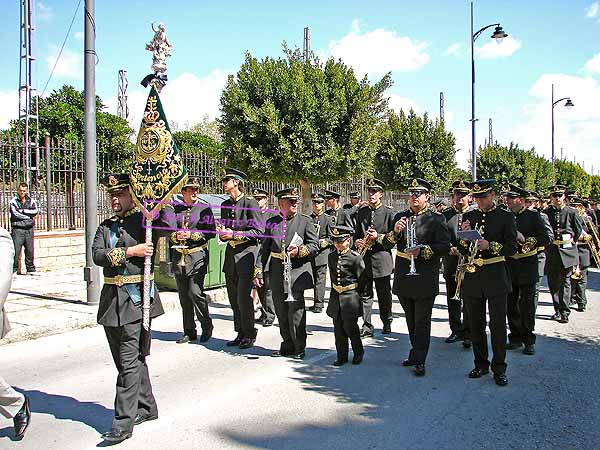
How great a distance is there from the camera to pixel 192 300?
24.9 ft

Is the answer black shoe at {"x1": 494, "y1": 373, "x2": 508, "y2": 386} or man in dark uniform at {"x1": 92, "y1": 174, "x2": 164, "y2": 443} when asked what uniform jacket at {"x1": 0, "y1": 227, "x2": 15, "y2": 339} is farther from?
black shoe at {"x1": 494, "y1": 373, "x2": 508, "y2": 386}

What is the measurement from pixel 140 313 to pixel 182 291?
295 cm

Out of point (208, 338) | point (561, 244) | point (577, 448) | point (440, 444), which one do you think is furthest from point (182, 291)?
point (561, 244)

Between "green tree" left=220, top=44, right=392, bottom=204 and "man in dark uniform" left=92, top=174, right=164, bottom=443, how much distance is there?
30.6 feet

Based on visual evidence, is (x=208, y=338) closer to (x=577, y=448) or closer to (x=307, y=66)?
(x=577, y=448)

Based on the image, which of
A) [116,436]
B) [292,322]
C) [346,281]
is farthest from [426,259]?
[116,436]

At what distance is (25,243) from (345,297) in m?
8.68

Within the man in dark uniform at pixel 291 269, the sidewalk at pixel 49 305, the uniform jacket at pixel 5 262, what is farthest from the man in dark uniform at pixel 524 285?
the uniform jacket at pixel 5 262

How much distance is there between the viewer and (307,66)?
583 inches

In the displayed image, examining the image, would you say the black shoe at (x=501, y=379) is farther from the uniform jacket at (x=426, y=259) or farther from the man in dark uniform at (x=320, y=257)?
the man in dark uniform at (x=320, y=257)

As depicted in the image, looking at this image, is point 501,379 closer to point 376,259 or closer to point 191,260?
point 376,259

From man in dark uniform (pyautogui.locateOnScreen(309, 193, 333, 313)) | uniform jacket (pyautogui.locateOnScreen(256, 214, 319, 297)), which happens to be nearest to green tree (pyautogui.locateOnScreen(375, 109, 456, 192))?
man in dark uniform (pyautogui.locateOnScreen(309, 193, 333, 313))

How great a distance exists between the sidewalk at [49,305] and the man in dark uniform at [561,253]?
5939 millimetres

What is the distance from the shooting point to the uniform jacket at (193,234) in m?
7.56
